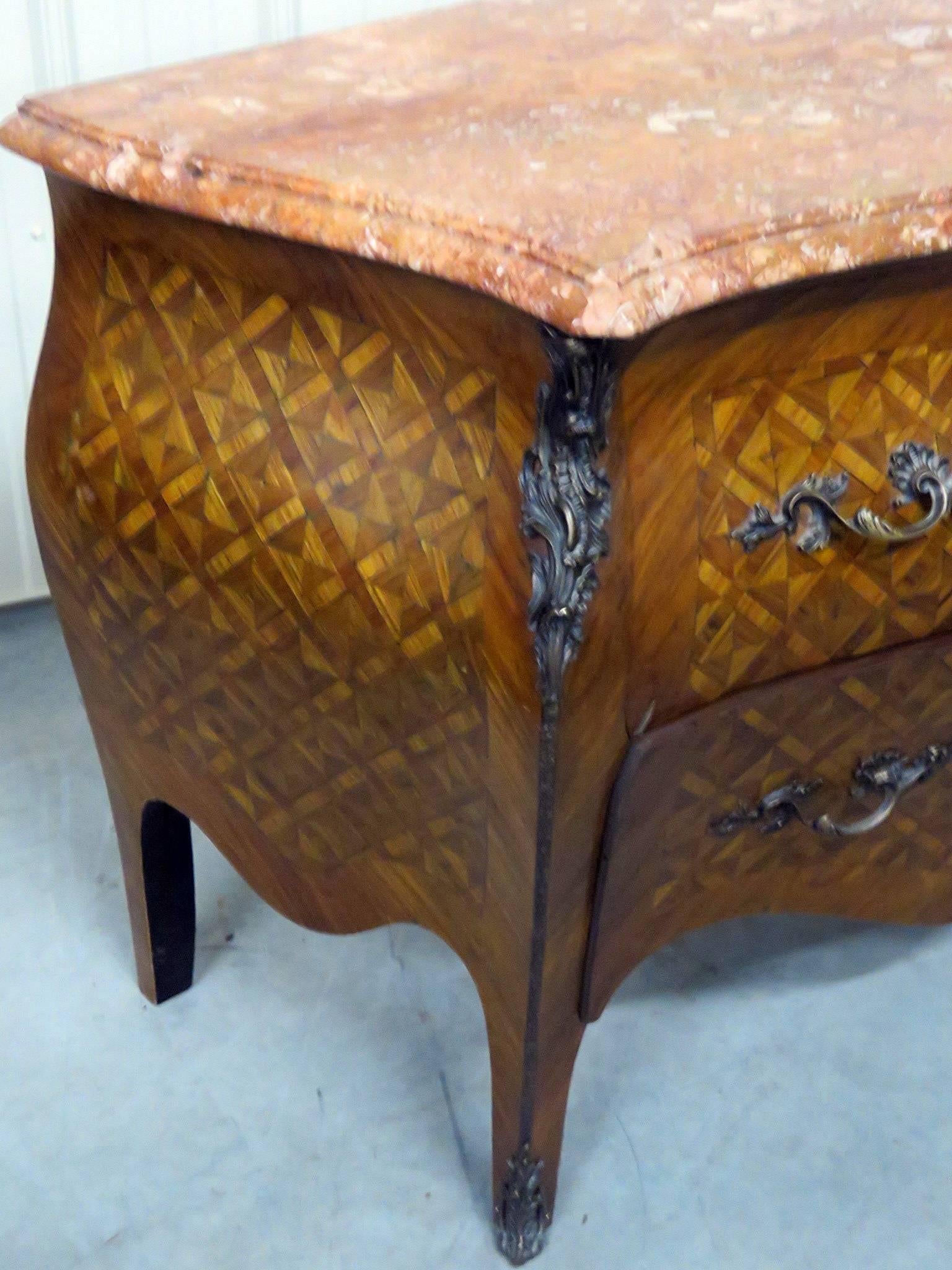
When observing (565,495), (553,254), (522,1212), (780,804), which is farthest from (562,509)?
Answer: (522,1212)

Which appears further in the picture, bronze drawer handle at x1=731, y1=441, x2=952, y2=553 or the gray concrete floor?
the gray concrete floor

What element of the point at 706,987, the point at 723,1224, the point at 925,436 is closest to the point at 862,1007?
the point at 706,987

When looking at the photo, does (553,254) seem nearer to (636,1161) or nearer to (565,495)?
(565,495)

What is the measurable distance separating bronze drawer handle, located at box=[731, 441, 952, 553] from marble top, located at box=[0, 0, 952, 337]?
0.42ft

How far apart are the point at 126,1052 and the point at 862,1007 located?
2.07 feet

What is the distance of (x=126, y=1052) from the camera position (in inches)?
44.8

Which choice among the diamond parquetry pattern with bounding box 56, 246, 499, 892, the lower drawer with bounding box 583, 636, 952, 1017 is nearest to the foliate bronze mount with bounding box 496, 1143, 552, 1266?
the lower drawer with bounding box 583, 636, 952, 1017

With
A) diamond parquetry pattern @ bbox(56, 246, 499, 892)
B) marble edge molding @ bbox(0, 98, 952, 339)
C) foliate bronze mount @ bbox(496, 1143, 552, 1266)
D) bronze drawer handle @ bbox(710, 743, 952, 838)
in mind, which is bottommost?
foliate bronze mount @ bbox(496, 1143, 552, 1266)

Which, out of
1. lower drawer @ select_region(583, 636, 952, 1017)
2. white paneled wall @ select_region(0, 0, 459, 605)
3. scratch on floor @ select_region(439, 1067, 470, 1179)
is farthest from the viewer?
white paneled wall @ select_region(0, 0, 459, 605)

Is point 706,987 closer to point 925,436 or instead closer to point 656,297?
point 925,436

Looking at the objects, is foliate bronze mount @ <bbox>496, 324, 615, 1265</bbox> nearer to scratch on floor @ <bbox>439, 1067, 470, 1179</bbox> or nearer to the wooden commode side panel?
the wooden commode side panel

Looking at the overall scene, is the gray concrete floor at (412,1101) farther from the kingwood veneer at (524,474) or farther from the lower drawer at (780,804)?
the lower drawer at (780,804)

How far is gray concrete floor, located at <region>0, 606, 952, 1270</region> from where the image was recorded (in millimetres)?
1002

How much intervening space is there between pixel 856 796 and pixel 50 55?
3.37ft
